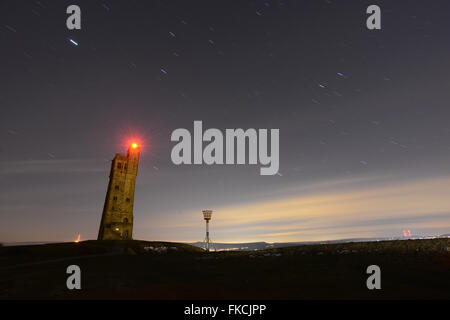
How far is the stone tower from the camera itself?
58094 mm

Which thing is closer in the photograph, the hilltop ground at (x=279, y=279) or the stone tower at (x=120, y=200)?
the hilltop ground at (x=279, y=279)

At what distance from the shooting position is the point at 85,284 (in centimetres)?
1636

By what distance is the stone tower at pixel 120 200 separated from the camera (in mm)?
58094

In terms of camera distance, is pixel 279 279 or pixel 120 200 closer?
pixel 279 279

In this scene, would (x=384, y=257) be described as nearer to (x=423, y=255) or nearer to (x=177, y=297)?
(x=423, y=255)

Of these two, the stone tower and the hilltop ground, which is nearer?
the hilltop ground

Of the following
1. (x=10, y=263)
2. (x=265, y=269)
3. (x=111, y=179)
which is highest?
(x=111, y=179)

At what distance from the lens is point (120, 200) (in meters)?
60.9

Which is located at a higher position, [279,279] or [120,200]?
[120,200]
